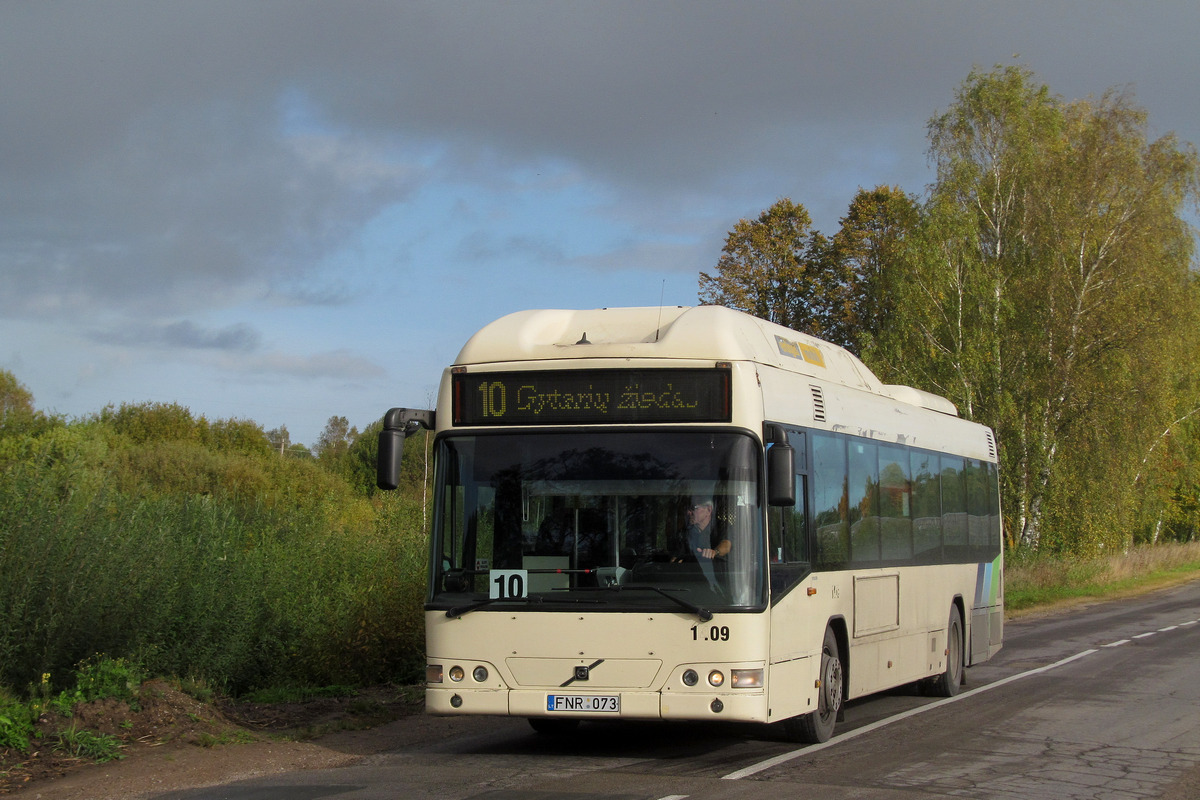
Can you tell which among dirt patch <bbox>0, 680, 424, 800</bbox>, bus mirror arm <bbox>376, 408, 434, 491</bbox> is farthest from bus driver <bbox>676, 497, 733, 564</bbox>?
dirt patch <bbox>0, 680, 424, 800</bbox>

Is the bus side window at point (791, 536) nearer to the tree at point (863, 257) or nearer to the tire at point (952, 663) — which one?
the tire at point (952, 663)

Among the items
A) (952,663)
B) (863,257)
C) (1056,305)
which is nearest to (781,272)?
(863,257)

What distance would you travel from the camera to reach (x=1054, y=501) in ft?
120

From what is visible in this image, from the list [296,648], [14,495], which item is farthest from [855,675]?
[14,495]

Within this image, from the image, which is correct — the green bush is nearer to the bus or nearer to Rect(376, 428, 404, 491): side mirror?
Rect(376, 428, 404, 491): side mirror

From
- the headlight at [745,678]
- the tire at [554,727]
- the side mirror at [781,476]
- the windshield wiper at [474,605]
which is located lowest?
the tire at [554,727]

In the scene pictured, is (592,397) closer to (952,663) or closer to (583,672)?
(583,672)

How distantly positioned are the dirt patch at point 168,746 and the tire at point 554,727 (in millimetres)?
1478

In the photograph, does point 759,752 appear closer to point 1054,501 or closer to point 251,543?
point 251,543

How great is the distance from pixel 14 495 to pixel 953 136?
1367 inches

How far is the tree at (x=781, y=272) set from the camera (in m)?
48.7

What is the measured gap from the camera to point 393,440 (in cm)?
952

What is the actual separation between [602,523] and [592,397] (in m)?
1.00

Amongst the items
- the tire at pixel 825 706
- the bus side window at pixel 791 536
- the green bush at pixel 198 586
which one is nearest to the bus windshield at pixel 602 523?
the bus side window at pixel 791 536
